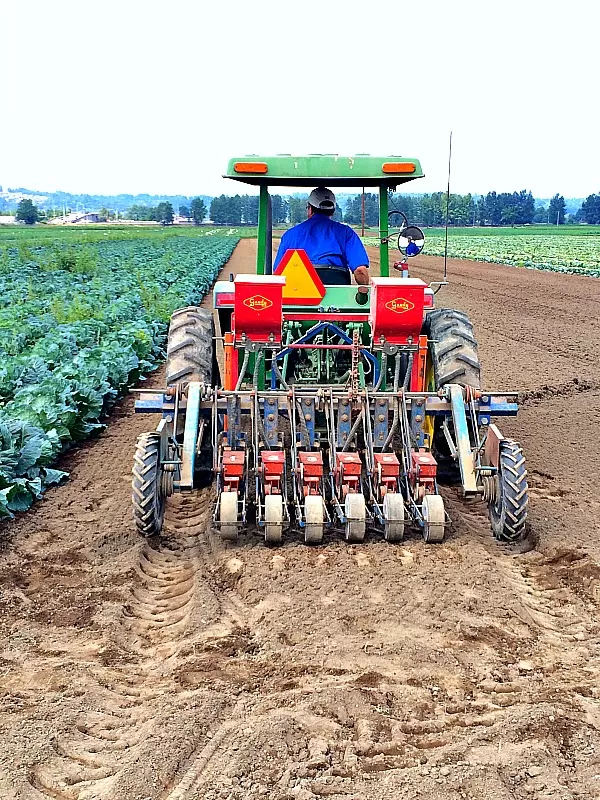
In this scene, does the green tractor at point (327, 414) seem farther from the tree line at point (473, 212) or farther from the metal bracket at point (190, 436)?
the tree line at point (473, 212)

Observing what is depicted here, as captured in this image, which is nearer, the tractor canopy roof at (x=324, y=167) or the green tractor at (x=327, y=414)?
the green tractor at (x=327, y=414)

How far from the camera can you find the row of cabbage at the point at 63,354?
6.93 metres

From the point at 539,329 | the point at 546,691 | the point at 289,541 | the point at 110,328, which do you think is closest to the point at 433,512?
the point at 289,541

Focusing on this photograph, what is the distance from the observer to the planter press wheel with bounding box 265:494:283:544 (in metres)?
5.27

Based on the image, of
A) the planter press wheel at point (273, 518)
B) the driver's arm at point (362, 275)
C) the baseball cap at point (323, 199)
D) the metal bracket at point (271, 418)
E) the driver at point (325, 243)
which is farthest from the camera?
the driver at point (325, 243)

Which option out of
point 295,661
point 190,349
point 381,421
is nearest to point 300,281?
point 190,349

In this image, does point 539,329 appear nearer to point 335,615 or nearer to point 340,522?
point 340,522

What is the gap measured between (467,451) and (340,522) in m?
0.95

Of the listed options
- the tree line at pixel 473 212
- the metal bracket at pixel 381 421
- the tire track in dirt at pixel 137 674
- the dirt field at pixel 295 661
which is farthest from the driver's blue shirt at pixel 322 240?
the tree line at pixel 473 212

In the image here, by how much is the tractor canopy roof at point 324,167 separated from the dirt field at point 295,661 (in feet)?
8.13

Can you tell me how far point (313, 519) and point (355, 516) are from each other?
0.26 meters

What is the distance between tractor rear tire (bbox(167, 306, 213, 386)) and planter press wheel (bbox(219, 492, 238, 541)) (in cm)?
112

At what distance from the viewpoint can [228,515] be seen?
5309 millimetres

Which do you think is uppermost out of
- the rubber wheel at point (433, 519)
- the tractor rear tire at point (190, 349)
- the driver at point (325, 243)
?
the driver at point (325, 243)
